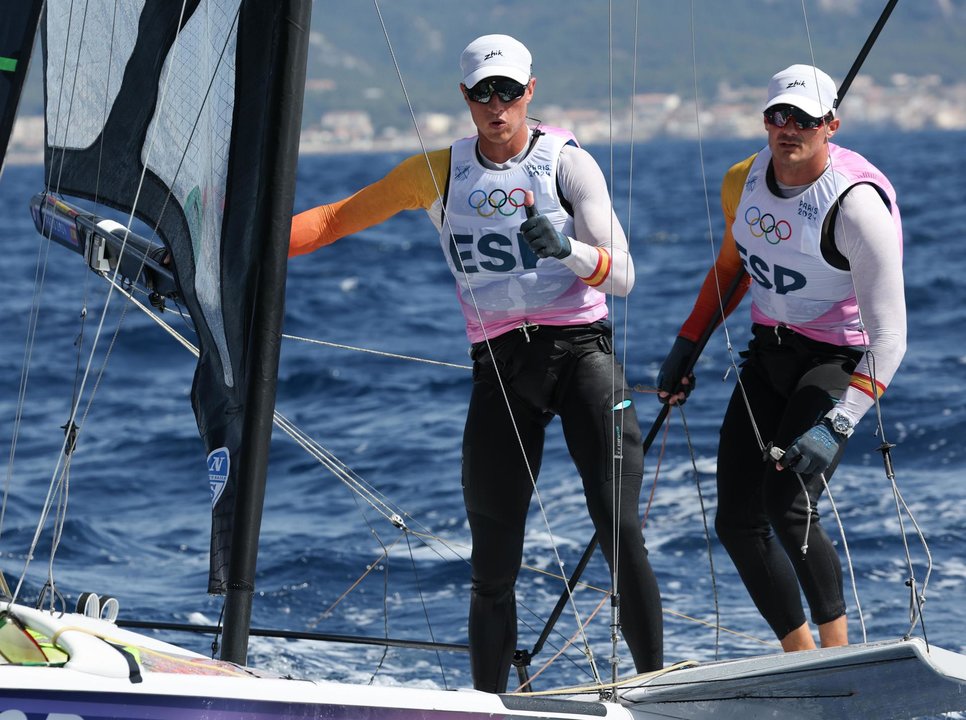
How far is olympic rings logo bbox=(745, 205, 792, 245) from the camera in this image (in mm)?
3193

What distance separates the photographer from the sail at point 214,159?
2.87m

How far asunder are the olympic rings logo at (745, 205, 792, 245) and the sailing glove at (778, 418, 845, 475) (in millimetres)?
443

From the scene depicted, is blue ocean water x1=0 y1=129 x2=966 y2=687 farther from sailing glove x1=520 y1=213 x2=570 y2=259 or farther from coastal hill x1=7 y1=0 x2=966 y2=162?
coastal hill x1=7 y1=0 x2=966 y2=162

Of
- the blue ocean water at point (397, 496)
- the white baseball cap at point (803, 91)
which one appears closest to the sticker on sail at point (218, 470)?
the blue ocean water at point (397, 496)

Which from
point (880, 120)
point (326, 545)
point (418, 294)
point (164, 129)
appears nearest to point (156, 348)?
point (418, 294)

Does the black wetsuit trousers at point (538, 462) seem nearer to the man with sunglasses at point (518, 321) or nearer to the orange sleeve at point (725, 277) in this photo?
the man with sunglasses at point (518, 321)

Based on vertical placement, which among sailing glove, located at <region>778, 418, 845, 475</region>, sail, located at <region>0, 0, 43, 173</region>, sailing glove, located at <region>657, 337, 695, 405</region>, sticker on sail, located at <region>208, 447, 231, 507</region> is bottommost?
sticker on sail, located at <region>208, 447, 231, 507</region>

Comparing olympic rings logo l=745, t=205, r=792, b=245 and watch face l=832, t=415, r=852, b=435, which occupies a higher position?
olympic rings logo l=745, t=205, r=792, b=245

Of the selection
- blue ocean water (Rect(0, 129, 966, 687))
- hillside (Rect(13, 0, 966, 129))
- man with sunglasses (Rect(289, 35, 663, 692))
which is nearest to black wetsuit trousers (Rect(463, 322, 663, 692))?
man with sunglasses (Rect(289, 35, 663, 692))

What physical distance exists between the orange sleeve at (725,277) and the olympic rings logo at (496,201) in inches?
21.2

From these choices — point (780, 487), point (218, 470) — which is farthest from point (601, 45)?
point (218, 470)

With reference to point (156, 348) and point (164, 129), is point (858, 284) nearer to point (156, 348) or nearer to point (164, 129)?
point (164, 129)

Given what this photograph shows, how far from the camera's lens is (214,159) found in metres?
3.10

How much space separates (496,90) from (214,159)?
64 cm
